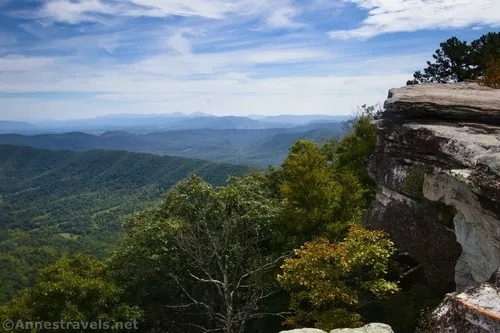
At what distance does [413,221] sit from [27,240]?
656 feet

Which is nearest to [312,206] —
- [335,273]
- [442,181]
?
[335,273]

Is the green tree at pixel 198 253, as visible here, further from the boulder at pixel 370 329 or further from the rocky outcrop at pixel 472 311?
the rocky outcrop at pixel 472 311

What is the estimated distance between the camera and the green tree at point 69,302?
64.0 feet

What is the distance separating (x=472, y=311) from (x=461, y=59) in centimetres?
3540

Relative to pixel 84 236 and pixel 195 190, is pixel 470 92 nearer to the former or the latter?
pixel 195 190

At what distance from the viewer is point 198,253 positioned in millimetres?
22172

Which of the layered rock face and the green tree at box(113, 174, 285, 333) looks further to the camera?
the green tree at box(113, 174, 285, 333)

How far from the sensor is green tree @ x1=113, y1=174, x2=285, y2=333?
22.4 metres

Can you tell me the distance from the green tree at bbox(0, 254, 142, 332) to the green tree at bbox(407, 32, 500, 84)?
104 feet

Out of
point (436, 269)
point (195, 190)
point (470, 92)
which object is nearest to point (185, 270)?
point (195, 190)

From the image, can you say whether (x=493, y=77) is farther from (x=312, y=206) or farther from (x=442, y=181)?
(x=312, y=206)

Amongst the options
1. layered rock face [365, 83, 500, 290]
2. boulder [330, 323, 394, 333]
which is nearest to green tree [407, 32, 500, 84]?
→ layered rock face [365, 83, 500, 290]

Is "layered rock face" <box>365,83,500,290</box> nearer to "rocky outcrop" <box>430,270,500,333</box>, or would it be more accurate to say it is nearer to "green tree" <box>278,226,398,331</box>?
"green tree" <box>278,226,398,331</box>

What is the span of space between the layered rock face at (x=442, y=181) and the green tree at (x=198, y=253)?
696 cm
